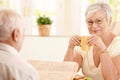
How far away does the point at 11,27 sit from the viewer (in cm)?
108

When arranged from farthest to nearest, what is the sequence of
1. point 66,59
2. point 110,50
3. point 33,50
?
point 33,50
point 66,59
point 110,50

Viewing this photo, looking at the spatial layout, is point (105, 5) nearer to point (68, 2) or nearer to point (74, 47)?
point (74, 47)

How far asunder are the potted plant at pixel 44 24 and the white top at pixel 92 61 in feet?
5.49

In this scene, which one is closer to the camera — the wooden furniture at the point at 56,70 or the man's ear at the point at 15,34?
the man's ear at the point at 15,34

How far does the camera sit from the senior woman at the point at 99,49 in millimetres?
2029

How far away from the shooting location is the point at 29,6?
413 centimetres

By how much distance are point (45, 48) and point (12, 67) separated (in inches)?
112

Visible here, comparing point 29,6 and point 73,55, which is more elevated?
point 29,6

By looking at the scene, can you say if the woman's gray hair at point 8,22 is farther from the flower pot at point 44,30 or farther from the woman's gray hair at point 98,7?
the flower pot at point 44,30

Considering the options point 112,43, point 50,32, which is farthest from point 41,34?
point 112,43

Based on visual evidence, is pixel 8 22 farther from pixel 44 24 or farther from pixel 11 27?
pixel 44 24

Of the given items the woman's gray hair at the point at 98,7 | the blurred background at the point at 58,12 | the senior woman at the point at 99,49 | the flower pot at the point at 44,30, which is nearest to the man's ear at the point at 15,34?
the senior woman at the point at 99,49

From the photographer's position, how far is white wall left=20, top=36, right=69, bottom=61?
3844mm

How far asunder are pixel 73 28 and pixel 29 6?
0.74 metres
